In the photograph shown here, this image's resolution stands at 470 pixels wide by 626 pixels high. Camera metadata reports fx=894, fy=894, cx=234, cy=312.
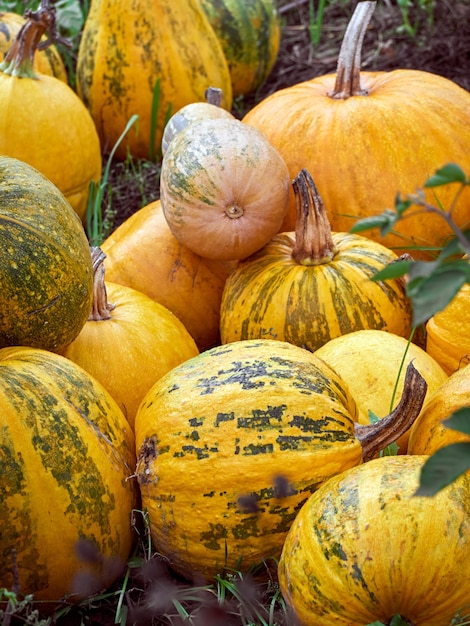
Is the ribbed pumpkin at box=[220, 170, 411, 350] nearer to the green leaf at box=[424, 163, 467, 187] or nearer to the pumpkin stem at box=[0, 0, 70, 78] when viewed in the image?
the pumpkin stem at box=[0, 0, 70, 78]

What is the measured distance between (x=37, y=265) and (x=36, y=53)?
2.53 m

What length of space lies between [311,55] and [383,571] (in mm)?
4589

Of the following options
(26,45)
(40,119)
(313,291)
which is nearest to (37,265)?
(313,291)

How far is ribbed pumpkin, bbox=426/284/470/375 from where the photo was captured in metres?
2.51

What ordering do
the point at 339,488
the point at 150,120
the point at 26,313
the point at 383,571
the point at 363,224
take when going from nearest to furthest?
the point at 363,224, the point at 383,571, the point at 339,488, the point at 26,313, the point at 150,120

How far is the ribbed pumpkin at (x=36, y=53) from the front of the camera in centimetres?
404

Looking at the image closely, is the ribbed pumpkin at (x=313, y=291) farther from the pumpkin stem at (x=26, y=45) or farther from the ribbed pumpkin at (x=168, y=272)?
the pumpkin stem at (x=26, y=45)

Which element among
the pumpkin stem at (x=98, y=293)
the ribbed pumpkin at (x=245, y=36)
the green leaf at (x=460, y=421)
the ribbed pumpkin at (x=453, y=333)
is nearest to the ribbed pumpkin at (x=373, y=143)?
the ribbed pumpkin at (x=453, y=333)

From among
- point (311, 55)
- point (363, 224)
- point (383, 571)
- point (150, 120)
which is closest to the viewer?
point (363, 224)

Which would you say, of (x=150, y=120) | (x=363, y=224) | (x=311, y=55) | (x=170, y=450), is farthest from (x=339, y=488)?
(x=311, y=55)

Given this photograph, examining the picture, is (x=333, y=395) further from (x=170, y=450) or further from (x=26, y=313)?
(x=26, y=313)

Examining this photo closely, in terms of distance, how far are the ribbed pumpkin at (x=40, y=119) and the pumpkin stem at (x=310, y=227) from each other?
3.92 feet

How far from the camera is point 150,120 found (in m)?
4.30

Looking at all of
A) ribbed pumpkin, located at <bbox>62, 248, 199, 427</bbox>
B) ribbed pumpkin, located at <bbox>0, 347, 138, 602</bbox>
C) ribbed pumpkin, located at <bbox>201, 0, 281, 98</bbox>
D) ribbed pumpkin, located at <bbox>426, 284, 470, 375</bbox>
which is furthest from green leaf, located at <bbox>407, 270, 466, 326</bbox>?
ribbed pumpkin, located at <bbox>201, 0, 281, 98</bbox>
